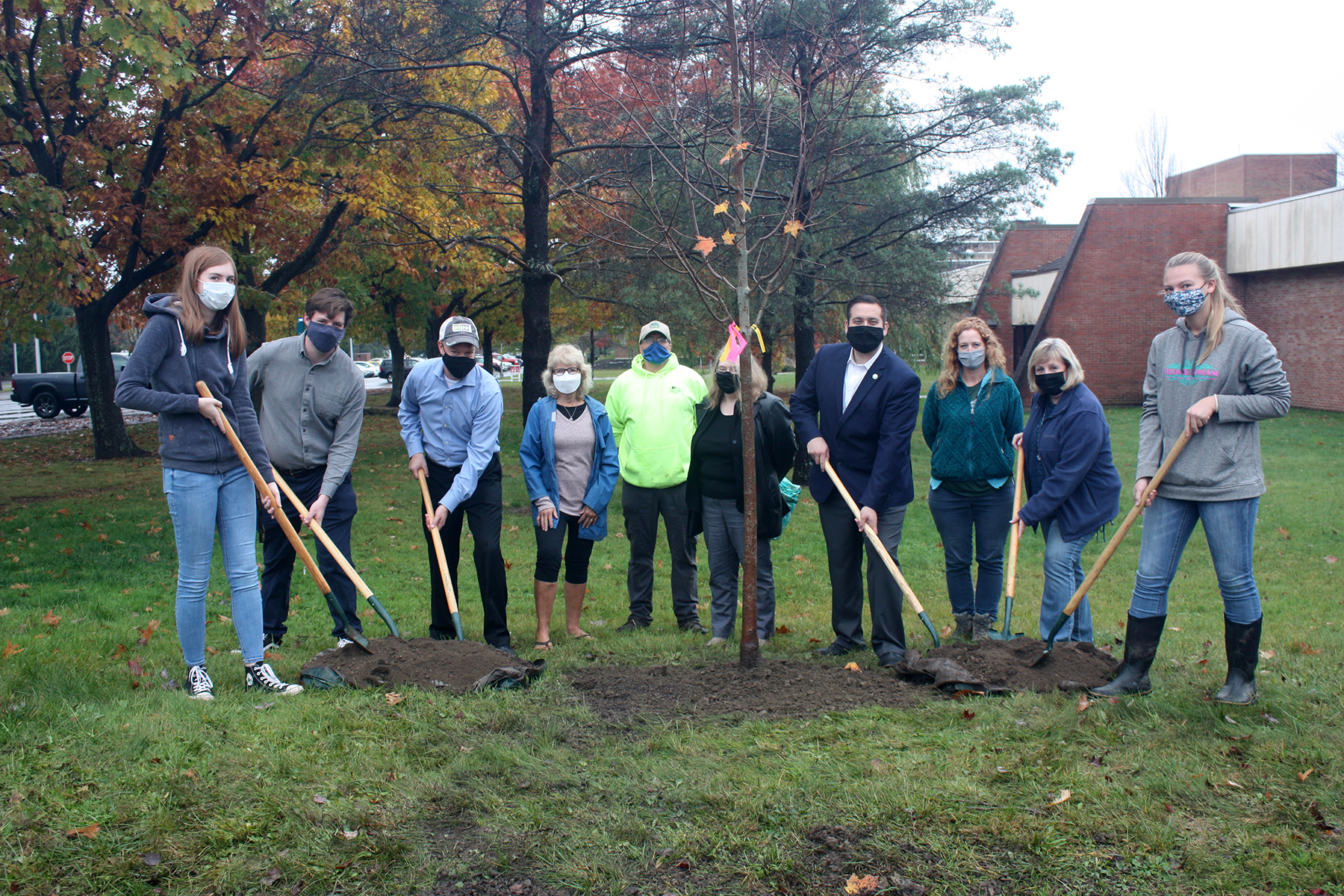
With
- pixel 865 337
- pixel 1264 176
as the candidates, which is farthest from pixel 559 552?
pixel 1264 176

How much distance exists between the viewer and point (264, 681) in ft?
15.8

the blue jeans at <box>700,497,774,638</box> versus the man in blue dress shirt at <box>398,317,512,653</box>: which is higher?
the man in blue dress shirt at <box>398,317,512,653</box>

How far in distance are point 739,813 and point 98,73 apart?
12.4 meters

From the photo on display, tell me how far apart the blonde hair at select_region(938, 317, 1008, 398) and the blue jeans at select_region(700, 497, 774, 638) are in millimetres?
1495

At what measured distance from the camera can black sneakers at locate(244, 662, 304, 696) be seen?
477 cm

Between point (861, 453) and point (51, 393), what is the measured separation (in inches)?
1234

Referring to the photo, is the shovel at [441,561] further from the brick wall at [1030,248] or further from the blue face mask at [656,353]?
the brick wall at [1030,248]

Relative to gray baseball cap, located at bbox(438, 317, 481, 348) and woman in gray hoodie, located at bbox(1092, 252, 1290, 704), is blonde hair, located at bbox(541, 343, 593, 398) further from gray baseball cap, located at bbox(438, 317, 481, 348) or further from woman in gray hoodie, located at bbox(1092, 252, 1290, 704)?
woman in gray hoodie, located at bbox(1092, 252, 1290, 704)

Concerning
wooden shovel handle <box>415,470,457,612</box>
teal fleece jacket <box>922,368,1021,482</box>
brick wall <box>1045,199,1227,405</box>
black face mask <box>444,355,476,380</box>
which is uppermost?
brick wall <box>1045,199,1227,405</box>

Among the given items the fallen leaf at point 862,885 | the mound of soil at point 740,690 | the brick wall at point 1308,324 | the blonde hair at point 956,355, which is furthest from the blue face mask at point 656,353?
the brick wall at point 1308,324

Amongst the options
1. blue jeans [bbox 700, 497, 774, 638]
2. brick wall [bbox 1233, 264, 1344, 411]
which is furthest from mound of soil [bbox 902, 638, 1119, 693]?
brick wall [bbox 1233, 264, 1344, 411]

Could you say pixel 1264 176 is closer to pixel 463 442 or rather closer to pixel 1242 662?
pixel 1242 662

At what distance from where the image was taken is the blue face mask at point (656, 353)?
649 centimetres

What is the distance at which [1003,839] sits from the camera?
10.5 feet
